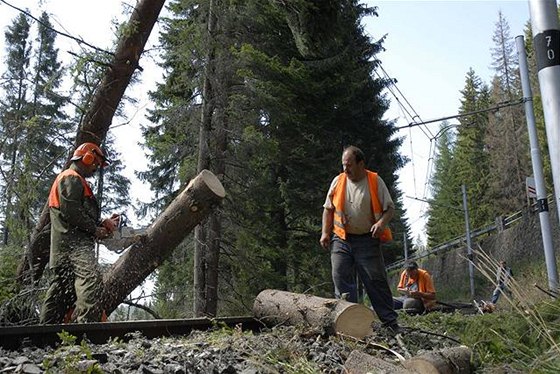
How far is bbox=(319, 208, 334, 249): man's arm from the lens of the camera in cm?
632

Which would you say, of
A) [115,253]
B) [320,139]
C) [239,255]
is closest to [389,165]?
[320,139]

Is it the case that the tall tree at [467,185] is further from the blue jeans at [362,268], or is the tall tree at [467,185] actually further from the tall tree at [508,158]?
the blue jeans at [362,268]

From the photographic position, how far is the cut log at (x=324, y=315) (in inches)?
189

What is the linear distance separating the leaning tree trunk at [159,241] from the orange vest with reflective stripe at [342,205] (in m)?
1.53

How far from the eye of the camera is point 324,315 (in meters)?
4.87

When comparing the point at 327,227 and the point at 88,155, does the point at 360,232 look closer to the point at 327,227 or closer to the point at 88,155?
the point at 327,227

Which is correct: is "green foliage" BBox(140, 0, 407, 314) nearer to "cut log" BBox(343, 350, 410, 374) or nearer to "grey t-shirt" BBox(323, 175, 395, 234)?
"grey t-shirt" BBox(323, 175, 395, 234)

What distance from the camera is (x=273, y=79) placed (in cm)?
1565

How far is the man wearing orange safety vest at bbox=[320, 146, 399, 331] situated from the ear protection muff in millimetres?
2708

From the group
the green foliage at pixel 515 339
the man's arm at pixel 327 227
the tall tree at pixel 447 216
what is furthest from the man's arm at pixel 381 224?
the tall tree at pixel 447 216

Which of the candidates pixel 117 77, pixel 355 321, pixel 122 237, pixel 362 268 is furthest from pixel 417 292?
pixel 117 77

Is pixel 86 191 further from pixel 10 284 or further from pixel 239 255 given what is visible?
pixel 239 255

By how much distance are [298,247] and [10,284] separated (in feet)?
35.2

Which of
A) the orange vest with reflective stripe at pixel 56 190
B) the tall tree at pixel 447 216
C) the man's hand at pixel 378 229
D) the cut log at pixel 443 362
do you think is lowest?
the cut log at pixel 443 362
